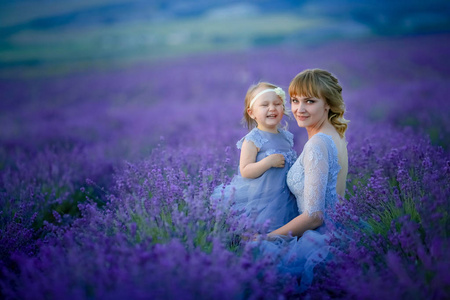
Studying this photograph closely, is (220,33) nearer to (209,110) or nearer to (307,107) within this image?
(209,110)

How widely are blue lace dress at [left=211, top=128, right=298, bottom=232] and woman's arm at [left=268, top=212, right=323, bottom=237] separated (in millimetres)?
126

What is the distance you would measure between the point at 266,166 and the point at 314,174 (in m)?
0.33

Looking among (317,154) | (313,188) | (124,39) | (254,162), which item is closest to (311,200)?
(313,188)

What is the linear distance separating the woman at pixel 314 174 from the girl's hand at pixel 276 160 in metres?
0.08

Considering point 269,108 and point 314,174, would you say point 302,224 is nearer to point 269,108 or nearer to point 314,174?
point 314,174

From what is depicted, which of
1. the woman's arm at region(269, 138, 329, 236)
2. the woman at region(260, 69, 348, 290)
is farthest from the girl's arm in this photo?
the woman's arm at region(269, 138, 329, 236)

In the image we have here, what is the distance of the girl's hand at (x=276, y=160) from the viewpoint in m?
2.26

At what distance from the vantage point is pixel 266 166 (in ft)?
7.39

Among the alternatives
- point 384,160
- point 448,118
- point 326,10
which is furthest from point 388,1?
point 384,160

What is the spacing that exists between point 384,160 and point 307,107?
1.01 meters

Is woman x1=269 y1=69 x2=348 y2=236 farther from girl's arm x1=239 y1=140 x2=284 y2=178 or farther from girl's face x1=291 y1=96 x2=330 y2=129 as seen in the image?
girl's arm x1=239 y1=140 x2=284 y2=178

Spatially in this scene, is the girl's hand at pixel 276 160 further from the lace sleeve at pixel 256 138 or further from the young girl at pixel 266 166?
the lace sleeve at pixel 256 138

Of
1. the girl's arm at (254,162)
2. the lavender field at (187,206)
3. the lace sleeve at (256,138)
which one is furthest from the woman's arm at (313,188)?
the lace sleeve at (256,138)

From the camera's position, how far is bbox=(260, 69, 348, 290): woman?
1.92 m
